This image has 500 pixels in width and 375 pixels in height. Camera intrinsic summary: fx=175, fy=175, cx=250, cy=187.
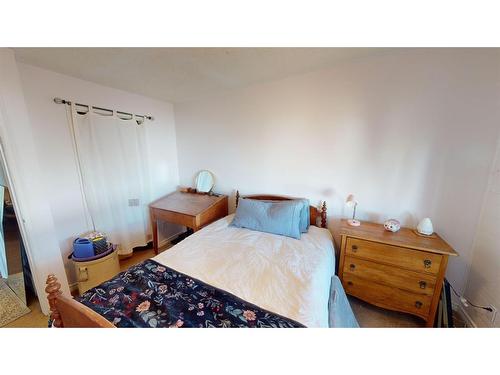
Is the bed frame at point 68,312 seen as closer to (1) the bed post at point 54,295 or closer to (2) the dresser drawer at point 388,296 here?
(1) the bed post at point 54,295

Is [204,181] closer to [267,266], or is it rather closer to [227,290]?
[267,266]

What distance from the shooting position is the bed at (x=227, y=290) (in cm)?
84

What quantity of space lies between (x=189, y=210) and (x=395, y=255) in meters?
2.05

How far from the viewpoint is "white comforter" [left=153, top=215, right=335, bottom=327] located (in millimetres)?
961

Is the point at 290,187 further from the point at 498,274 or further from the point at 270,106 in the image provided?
the point at 498,274

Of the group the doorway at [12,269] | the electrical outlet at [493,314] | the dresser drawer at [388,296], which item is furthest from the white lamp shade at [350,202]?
the doorway at [12,269]

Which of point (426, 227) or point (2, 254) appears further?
point (2, 254)

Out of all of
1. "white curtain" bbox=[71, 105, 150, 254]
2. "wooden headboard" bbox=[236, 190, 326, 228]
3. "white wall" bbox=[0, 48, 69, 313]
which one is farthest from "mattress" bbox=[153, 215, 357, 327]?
"white curtain" bbox=[71, 105, 150, 254]

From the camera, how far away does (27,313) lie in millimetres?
1536

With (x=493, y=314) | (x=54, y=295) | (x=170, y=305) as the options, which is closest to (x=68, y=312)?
(x=54, y=295)

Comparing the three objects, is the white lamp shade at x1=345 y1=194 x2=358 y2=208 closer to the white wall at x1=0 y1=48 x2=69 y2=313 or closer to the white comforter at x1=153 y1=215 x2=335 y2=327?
the white comforter at x1=153 y1=215 x2=335 y2=327

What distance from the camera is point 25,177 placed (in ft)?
4.49
